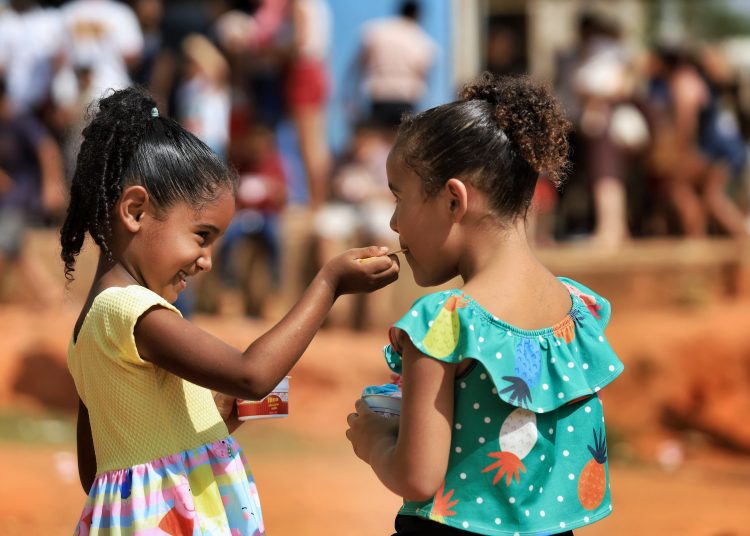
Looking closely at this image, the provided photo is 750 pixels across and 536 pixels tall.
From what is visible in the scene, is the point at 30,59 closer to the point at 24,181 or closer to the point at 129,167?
the point at 24,181

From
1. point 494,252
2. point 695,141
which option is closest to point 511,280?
point 494,252

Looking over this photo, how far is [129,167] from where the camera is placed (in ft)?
8.71

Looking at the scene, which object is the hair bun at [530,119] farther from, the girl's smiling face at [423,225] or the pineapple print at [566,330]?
the pineapple print at [566,330]

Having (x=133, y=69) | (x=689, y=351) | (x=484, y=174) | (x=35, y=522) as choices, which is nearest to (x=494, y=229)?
(x=484, y=174)

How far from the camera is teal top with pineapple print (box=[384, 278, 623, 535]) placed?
2.35 meters

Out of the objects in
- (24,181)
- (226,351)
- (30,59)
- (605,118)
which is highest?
(30,59)

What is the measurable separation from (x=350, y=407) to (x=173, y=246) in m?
6.74

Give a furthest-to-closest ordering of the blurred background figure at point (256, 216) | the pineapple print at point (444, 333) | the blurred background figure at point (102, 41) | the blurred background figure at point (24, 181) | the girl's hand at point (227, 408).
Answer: the blurred background figure at point (24, 181), the blurred background figure at point (102, 41), the blurred background figure at point (256, 216), the girl's hand at point (227, 408), the pineapple print at point (444, 333)

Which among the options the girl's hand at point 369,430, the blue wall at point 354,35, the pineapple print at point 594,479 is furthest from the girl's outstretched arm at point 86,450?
the blue wall at point 354,35

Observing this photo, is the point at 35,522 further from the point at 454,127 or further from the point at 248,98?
the point at 248,98

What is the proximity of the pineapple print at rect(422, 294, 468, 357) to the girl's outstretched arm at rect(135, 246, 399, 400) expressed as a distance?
33 centimetres

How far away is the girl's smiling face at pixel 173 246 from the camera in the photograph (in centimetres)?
264

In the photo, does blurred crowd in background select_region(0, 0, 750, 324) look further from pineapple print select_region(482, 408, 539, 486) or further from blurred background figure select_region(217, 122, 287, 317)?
pineapple print select_region(482, 408, 539, 486)

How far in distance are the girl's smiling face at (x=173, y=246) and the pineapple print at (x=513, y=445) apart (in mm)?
806
